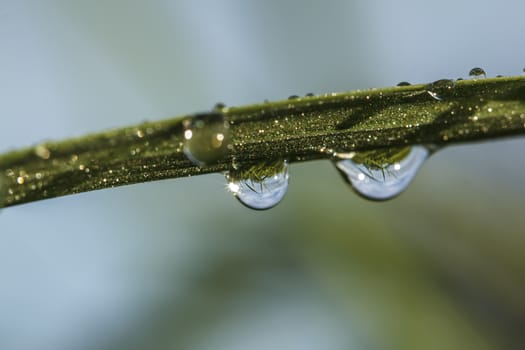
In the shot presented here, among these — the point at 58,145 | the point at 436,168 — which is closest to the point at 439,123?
the point at 58,145

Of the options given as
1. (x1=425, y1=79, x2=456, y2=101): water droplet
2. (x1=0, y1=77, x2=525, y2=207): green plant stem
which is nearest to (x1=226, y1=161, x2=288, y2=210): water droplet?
(x1=0, y1=77, x2=525, y2=207): green plant stem

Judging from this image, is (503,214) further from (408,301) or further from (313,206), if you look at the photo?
(313,206)

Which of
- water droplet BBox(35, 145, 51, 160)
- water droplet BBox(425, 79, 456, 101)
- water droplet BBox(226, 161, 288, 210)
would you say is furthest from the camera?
water droplet BBox(226, 161, 288, 210)

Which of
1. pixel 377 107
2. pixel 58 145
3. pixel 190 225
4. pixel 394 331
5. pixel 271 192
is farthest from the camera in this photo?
pixel 190 225

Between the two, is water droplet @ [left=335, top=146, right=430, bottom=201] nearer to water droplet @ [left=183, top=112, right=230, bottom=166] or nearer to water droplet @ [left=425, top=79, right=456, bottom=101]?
water droplet @ [left=425, top=79, right=456, bottom=101]

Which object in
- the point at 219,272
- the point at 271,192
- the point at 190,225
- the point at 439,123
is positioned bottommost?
the point at 439,123

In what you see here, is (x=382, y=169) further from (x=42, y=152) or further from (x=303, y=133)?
(x=42, y=152)

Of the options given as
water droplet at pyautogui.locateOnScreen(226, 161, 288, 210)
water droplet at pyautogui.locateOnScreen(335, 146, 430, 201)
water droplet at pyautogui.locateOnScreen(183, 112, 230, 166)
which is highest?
water droplet at pyautogui.locateOnScreen(226, 161, 288, 210)
